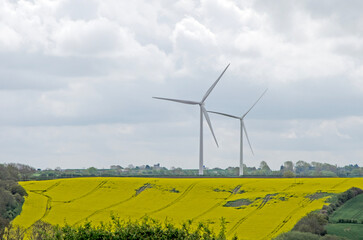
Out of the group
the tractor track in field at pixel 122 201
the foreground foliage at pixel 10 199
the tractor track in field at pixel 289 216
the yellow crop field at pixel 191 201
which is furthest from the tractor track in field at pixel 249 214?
the foreground foliage at pixel 10 199

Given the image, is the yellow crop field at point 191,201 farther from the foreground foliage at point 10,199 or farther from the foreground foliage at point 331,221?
the foreground foliage at point 331,221

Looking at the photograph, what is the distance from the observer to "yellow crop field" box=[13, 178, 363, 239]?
286ft

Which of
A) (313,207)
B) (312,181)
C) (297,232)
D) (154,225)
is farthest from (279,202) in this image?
(154,225)

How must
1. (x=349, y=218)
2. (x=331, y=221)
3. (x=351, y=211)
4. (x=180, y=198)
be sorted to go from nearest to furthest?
1. (x=331, y=221)
2. (x=349, y=218)
3. (x=351, y=211)
4. (x=180, y=198)

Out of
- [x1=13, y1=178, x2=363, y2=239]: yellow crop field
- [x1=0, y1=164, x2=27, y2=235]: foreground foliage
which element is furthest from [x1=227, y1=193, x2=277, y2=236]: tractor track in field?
[x1=0, y1=164, x2=27, y2=235]: foreground foliage

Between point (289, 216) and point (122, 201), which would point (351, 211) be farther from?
point (122, 201)

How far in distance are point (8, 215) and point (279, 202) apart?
44627mm

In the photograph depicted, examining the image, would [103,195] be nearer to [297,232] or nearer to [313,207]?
[313,207]

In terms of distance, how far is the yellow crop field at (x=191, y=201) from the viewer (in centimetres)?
8725

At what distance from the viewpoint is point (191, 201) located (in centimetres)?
10738

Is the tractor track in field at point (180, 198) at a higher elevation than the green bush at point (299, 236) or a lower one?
higher

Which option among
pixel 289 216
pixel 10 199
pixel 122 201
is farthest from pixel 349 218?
pixel 10 199

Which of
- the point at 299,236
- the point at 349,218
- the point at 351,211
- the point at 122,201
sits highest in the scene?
the point at 122,201

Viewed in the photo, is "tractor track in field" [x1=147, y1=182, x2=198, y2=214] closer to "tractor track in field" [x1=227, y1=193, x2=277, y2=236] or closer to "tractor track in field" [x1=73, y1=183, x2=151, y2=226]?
"tractor track in field" [x1=73, y1=183, x2=151, y2=226]
